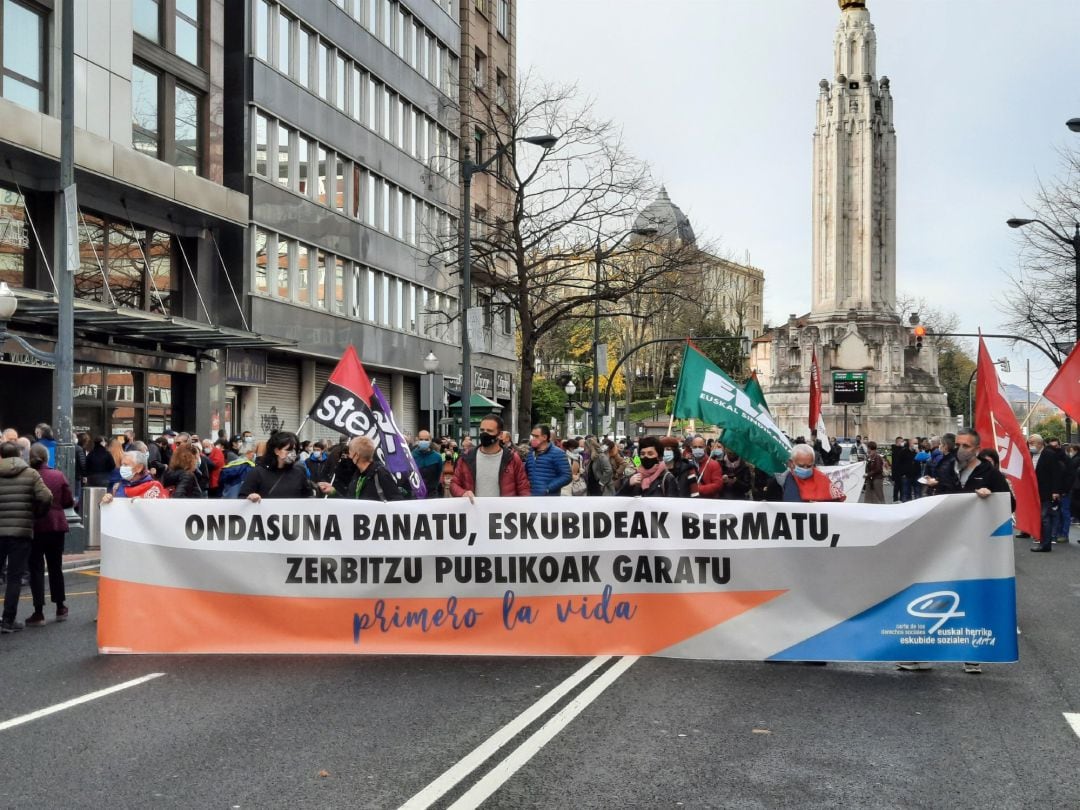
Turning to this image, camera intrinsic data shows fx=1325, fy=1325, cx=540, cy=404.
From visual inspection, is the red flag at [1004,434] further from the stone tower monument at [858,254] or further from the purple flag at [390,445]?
the stone tower monument at [858,254]

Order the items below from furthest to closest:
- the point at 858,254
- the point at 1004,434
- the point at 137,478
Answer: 1. the point at 858,254
2. the point at 1004,434
3. the point at 137,478

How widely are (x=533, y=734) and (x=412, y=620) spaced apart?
2446mm

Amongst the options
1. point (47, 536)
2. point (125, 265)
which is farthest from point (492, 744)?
point (125, 265)

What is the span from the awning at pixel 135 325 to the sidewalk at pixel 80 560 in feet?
19.7

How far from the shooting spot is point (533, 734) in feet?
23.7

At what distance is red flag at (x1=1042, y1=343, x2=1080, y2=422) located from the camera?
45.3ft

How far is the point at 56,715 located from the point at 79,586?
25.7 feet

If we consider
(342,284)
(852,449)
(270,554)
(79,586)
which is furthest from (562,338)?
(270,554)

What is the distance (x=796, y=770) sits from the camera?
655cm

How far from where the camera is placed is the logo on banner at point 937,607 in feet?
29.2

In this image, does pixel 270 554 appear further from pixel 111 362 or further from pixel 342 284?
pixel 342 284

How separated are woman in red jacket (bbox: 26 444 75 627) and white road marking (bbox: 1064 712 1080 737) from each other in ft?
27.4

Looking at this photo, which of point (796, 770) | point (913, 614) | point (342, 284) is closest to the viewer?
point (796, 770)

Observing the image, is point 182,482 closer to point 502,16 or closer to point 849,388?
point 502,16
